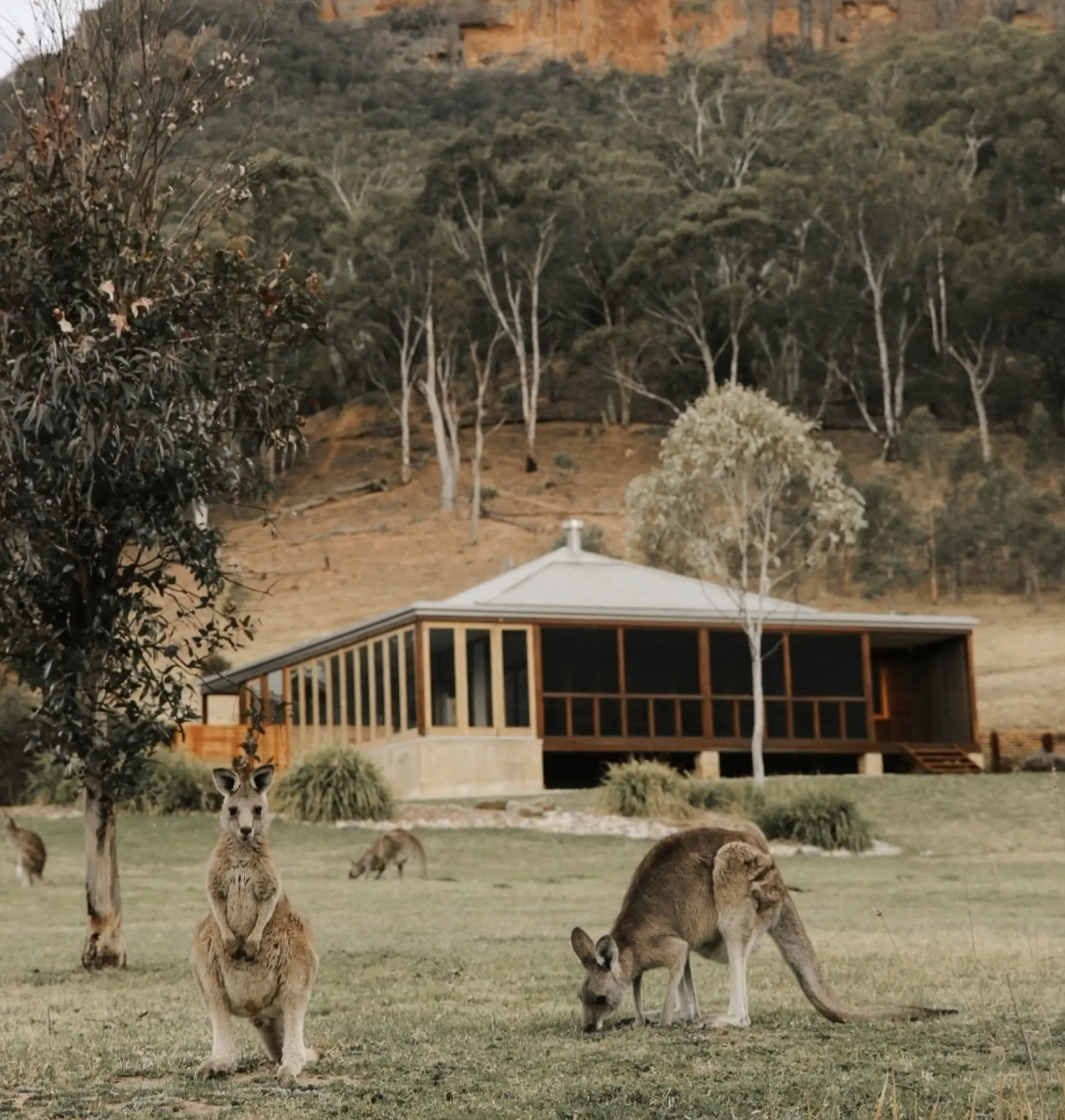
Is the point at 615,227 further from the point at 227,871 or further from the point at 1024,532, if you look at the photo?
the point at 227,871

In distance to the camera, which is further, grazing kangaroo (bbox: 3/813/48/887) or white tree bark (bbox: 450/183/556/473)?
white tree bark (bbox: 450/183/556/473)

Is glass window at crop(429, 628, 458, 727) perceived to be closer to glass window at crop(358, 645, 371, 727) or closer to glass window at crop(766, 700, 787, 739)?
glass window at crop(358, 645, 371, 727)

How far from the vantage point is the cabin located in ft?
121

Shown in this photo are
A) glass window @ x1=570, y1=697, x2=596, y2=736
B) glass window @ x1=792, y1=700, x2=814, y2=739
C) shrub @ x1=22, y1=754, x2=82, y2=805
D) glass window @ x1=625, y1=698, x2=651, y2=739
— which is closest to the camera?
shrub @ x1=22, y1=754, x2=82, y2=805

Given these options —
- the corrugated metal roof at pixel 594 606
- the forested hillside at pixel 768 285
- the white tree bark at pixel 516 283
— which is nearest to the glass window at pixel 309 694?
the corrugated metal roof at pixel 594 606

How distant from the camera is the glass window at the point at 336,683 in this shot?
40.2 meters

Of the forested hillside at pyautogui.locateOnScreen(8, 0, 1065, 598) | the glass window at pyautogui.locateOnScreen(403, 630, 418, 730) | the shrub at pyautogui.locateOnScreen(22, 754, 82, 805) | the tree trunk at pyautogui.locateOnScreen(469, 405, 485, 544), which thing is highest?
the forested hillside at pyautogui.locateOnScreen(8, 0, 1065, 598)

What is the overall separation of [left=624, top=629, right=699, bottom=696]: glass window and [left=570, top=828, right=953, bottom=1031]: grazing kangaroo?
1162 inches

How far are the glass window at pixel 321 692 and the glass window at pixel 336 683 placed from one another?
0.37 m

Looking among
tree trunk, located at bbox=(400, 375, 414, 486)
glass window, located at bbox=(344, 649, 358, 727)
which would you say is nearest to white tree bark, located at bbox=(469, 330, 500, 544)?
tree trunk, located at bbox=(400, 375, 414, 486)

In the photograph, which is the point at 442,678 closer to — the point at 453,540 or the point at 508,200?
the point at 453,540

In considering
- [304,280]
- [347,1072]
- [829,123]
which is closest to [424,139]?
[829,123]

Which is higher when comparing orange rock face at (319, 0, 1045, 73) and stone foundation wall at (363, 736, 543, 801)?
orange rock face at (319, 0, 1045, 73)

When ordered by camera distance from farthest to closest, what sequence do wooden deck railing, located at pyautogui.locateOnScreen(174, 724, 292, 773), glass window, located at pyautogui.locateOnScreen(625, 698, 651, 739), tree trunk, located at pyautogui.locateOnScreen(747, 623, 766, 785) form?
1. glass window, located at pyautogui.locateOnScreen(625, 698, 651, 739)
2. wooden deck railing, located at pyautogui.locateOnScreen(174, 724, 292, 773)
3. tree trunk, located at pyautogui.locateOnScreen(747, 623, 766, 785)
